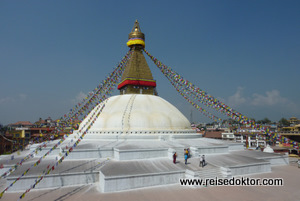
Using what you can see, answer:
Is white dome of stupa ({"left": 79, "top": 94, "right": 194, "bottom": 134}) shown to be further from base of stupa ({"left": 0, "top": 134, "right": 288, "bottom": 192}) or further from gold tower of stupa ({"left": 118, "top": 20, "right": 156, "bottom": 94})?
gold tower of stupa ({"left": 118, "top": 20, "right": 156, "bottom": 94})

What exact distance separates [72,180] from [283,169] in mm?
11964

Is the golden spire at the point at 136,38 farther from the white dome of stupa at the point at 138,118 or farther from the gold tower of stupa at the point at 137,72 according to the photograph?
the white dome of stupa at the point at 138,118

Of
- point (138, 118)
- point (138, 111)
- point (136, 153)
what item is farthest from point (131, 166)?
point (138, 111)

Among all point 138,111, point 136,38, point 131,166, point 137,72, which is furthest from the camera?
point 136,38

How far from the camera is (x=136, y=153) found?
10633 millimetres

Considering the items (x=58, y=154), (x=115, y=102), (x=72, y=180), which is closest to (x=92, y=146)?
(x=58, y=154)

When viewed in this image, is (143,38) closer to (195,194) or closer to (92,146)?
(92,146)

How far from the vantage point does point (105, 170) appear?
29.1 ft

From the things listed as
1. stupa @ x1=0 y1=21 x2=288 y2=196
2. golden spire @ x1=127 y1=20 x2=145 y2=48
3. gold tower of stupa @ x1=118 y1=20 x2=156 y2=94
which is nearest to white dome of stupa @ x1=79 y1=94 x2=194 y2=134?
stupa @ x1=0 y1=21 x2=288 y2=196

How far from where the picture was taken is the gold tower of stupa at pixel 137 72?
1681 cm

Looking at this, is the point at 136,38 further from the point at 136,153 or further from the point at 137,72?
the point at 136,153

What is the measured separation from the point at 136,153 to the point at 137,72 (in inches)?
326

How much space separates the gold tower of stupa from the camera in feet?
55.2

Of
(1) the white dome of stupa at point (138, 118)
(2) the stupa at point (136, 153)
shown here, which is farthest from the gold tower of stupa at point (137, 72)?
(1) the white dome of stupa at point (138, 118)
